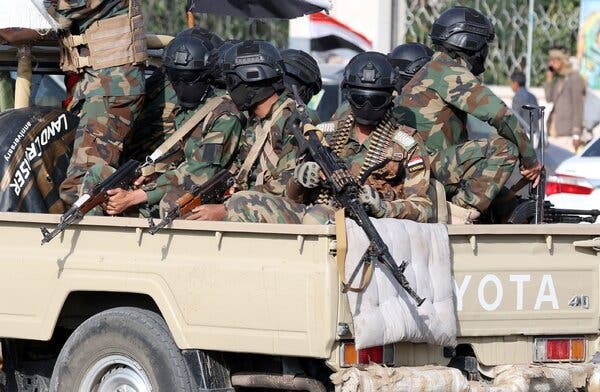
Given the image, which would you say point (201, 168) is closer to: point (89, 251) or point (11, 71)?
point (89, 251)

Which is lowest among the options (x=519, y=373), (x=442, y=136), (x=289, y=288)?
(x=519, y=373)

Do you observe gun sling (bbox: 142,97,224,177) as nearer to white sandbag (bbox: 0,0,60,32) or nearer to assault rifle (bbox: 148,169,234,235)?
assault rifle (bbox: 148,169,234,235)

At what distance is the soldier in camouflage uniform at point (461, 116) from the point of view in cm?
756

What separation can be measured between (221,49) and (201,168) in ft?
2.82

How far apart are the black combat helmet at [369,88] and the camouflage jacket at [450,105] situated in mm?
980

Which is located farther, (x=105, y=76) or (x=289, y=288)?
(x=105, y=76)

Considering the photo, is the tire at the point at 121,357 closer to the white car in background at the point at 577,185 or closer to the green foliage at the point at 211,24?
the white car in background at the point at 577,185

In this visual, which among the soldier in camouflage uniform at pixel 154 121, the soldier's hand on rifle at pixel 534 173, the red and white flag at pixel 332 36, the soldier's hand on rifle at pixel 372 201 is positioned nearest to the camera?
the soldier's hand on rifle at pixel 372 201

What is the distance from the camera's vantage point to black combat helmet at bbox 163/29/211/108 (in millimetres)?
7488

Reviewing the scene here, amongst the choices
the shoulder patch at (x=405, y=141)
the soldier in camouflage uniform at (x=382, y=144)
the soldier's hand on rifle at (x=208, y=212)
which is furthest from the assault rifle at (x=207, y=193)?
the shoulder patch at (x=405, y=141)

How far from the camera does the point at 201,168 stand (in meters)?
6.99

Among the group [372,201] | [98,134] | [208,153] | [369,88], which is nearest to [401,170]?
[369,88]

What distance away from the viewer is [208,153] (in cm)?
700

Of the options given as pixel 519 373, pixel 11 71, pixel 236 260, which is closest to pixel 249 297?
pixel 236 260
